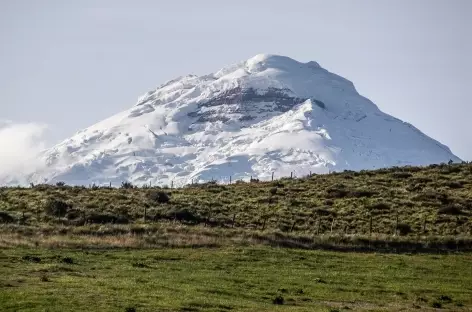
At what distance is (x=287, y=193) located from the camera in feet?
270

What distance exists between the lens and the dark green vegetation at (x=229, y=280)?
32094mm

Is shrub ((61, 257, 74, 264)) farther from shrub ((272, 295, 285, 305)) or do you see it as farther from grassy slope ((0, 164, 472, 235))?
grassy slope ((0, 164, 472, 235))

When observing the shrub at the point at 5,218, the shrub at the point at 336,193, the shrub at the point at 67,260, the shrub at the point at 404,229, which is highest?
the shrub at the point at 336,193

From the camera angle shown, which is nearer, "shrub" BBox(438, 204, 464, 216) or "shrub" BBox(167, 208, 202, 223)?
"shrub" BBox(167, 208, 202, 223)

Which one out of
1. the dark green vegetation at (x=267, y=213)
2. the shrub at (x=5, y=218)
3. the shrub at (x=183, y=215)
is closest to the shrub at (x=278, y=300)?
the dark green vegetation at (x=267, y=213)

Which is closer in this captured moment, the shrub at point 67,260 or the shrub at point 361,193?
the shrub at point 67,260

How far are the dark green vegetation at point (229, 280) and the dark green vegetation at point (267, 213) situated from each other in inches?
191

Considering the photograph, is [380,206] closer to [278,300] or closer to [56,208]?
[56,208]

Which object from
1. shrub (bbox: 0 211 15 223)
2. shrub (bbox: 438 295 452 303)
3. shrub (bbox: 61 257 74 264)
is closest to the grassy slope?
shrub (bbox: 0 211 15 223)

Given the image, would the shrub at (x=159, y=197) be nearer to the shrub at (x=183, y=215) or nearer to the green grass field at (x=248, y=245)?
the green grass field at (x=248, y=245)

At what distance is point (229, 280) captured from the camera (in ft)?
132

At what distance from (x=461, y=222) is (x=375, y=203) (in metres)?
8.54

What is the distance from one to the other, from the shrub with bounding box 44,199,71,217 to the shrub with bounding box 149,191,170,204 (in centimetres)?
907

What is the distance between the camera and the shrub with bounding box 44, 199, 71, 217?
221 feet
